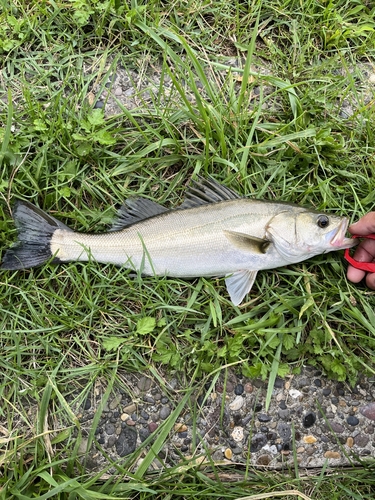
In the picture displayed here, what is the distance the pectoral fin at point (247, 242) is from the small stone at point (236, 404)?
1.20 meters

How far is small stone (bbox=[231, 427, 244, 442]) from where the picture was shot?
345 centimetres

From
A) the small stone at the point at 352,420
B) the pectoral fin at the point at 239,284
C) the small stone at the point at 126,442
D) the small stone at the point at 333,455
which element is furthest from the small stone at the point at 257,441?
the pectoral fin at the point at 239,284

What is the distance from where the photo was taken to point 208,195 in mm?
3619

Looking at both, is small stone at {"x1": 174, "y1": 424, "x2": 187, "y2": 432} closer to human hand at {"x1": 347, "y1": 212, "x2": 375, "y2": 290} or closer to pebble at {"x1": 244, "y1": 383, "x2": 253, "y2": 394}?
pebble at {"x1": 244, "y1": 383, "x2": 253, "y2": 394}

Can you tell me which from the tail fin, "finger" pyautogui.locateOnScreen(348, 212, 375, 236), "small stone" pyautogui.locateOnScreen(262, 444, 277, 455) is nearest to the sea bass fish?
the tail fin

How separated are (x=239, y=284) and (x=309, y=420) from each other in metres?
1.23

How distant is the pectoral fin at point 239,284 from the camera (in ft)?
11.5

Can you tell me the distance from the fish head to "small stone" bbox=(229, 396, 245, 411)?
1.21 metres

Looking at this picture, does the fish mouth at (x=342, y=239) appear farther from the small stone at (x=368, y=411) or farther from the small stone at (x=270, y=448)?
the small stone at (x=270, y=448)

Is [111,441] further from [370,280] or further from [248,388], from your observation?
[370,280]

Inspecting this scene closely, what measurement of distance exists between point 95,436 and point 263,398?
137 cm

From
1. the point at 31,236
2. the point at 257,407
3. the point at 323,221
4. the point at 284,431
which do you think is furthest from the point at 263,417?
the point at 31,236

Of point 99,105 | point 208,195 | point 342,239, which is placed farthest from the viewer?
point 99,105

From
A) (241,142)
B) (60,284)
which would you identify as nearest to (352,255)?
(241,142)
